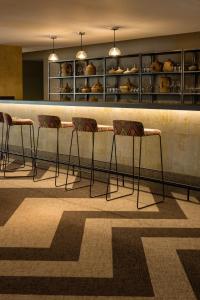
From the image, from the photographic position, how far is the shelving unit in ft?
27.6

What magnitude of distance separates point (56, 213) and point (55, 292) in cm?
188

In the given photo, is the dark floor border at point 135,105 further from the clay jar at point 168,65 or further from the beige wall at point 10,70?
the beige wall at point 10,70

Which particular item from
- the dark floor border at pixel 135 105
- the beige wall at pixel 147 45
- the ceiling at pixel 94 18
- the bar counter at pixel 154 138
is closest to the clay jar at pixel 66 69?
the beige wall at pixel 147 45

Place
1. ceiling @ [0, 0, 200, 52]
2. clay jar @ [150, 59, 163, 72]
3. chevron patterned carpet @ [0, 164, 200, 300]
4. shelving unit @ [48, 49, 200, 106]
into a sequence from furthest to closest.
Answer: clay jar @ [150, 59, 163, 72] → shelving unit @ [48, 49, 200, 106] → ceiling @ [0, 0, 200, 52] → chevron patterned carpet @ [0, 164, 200, 300]

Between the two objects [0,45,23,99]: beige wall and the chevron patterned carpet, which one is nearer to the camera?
the chevron patterned carpet

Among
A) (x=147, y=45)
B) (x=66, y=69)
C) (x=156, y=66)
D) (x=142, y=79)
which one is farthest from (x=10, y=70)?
(x=156, y=66)

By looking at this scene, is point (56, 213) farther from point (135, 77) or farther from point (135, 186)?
point (135, 77)

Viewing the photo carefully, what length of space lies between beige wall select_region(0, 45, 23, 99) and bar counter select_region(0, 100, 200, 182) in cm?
321

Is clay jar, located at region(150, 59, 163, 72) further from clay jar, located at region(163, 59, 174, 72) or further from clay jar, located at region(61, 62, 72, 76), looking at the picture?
clay jar, located at region(61, 62, 72, 76)

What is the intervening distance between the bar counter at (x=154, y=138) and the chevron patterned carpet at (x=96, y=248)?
Answer: 489 mm

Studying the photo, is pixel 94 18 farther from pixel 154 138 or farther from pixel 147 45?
pixel 147 45

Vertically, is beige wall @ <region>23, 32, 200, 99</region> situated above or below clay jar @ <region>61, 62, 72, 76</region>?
above

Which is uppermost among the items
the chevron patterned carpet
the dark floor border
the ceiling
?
the ceiling

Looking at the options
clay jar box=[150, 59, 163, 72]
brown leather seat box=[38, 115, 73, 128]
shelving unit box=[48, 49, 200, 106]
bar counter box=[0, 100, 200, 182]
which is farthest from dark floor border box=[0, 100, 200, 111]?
clay jar box=[150, 59, 163, 72]
